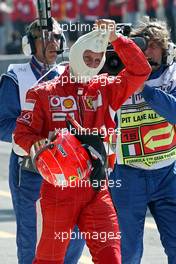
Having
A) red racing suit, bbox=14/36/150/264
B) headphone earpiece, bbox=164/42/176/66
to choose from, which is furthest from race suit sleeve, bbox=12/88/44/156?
headphone earpiece, bbox=164/42/176/66

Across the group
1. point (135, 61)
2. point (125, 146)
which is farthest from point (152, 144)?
point (135, 61)

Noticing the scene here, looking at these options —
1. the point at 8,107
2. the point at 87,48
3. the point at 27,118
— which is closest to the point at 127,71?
the point at 87,48

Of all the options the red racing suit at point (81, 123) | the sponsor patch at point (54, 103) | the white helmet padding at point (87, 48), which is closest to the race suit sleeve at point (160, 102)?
the red racing suit at point (81, 123)

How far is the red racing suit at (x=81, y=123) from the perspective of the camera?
18.1 feet

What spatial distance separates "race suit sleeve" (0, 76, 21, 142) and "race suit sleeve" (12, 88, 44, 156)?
0.73 metres

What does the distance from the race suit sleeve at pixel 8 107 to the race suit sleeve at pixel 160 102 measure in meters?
0.85

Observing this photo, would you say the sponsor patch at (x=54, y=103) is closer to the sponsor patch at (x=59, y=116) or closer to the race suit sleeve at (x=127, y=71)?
the sponsor patch at (x=59, y=116)

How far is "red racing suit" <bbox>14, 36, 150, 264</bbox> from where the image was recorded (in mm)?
5512

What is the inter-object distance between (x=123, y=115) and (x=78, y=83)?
2.37 ft

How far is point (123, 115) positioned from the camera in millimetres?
6285

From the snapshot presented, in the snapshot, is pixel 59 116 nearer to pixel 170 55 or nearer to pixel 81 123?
pixel 81 123

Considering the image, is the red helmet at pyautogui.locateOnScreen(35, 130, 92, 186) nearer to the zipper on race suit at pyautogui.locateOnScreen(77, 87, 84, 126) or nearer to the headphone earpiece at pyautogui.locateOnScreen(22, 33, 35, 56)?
the zipper on race suit at pyautogui.locateOnScreen(77, 87, 84, 126)

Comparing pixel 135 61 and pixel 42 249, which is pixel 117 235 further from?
pixel 135 61

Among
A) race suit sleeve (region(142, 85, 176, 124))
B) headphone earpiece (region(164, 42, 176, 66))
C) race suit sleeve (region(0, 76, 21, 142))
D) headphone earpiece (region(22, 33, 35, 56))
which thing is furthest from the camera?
headphone earpiece (region(22, 33, 35, 56))
